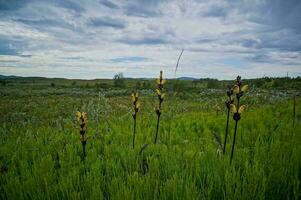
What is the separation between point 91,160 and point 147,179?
1232 mm

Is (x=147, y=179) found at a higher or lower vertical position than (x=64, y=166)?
higher

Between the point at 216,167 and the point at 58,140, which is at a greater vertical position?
the point at 216,167

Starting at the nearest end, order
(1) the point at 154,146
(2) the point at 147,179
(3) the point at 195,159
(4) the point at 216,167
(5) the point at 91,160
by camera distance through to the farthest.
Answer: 1. (2) the point at 147,179
2. (4) the point at 216,167
3. (3) the point at 195,159
4. (5) the point at 91,160
5. (1) the point at 154,146

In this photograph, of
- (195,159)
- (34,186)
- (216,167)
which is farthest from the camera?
(195,159)

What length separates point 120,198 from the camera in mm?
1996

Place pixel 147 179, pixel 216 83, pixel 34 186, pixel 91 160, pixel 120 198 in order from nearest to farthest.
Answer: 1. pixel 120 198
2. pixel 147 179
3. pixel 34 186
4. pixel 91 160
5. pixel 216 83

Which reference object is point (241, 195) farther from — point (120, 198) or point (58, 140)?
point (58, 140)

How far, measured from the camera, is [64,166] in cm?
314

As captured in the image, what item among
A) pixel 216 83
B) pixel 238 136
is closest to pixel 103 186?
pixel 238 136

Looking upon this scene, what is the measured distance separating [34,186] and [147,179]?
41.3 inches

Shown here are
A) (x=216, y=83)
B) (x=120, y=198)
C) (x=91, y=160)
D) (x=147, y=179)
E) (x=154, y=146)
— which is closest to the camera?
(x=120, y=198)

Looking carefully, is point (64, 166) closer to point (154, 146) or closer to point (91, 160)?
point (91, 160)

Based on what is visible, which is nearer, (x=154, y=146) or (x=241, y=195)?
(x=241, y=195)

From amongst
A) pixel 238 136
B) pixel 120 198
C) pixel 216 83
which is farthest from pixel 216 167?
pixel 216 83
